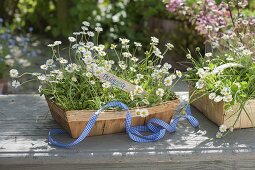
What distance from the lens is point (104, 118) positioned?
1.67 metres

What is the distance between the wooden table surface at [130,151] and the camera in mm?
1585

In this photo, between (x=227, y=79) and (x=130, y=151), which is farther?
(x=227, y=79)

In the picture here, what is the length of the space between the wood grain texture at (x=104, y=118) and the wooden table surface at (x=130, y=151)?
1.1 inches

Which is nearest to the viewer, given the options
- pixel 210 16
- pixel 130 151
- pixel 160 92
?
pixel 130 151

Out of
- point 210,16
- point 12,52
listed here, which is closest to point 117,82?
point 210,16

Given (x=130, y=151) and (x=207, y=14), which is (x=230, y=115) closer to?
(x=130, y=151)

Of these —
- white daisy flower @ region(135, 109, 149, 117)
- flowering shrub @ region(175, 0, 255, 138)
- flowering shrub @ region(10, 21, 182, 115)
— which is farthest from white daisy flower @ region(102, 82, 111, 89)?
flowering shrub @ region(175, 0, 255, 138)

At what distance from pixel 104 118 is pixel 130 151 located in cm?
14

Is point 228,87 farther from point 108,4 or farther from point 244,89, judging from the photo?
point 108,4

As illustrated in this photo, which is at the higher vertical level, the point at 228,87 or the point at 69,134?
the point at 228,87

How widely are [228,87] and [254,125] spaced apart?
20 cm

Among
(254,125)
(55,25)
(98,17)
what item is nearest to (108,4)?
(98,17)

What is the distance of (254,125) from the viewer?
182 centimetres

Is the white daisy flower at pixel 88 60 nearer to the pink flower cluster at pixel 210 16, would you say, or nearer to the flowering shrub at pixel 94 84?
the flowering shrub at pixel 94 84
